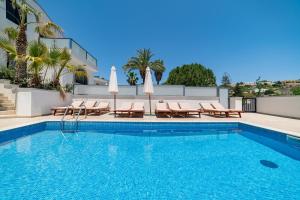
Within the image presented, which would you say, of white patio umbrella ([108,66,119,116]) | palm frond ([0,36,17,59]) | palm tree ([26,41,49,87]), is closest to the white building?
palm frond ([0,36,17,59])

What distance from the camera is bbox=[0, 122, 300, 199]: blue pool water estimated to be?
9.14 feet

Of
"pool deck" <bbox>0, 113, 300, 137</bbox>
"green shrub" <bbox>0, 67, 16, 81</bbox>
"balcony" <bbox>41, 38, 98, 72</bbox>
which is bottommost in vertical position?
"pool deck" <bbox>0, 113, 300, 137</bbox>

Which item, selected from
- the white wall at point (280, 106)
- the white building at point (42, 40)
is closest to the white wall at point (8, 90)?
the white building at point (42, 40)

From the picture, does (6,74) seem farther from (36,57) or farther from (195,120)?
(195,120)

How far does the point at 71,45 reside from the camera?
46.4 ft

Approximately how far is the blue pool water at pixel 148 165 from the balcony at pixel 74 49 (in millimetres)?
9262

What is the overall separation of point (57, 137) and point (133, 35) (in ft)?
74.8

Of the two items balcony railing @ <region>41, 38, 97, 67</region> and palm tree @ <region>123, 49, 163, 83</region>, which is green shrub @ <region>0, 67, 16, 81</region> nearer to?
balcony railing @ <region>41, 38, 97, 67</region>

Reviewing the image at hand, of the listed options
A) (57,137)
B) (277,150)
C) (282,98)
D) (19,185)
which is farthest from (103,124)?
(282,98)

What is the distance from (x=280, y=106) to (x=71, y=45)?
1597 centimetres

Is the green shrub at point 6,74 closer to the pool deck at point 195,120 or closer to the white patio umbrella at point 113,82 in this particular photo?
the pool deck at point 195,120

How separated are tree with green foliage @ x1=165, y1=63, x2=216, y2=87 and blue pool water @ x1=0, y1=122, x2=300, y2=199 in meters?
37.3

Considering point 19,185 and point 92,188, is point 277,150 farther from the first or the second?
point 19,185

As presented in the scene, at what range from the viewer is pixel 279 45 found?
1036 inches
